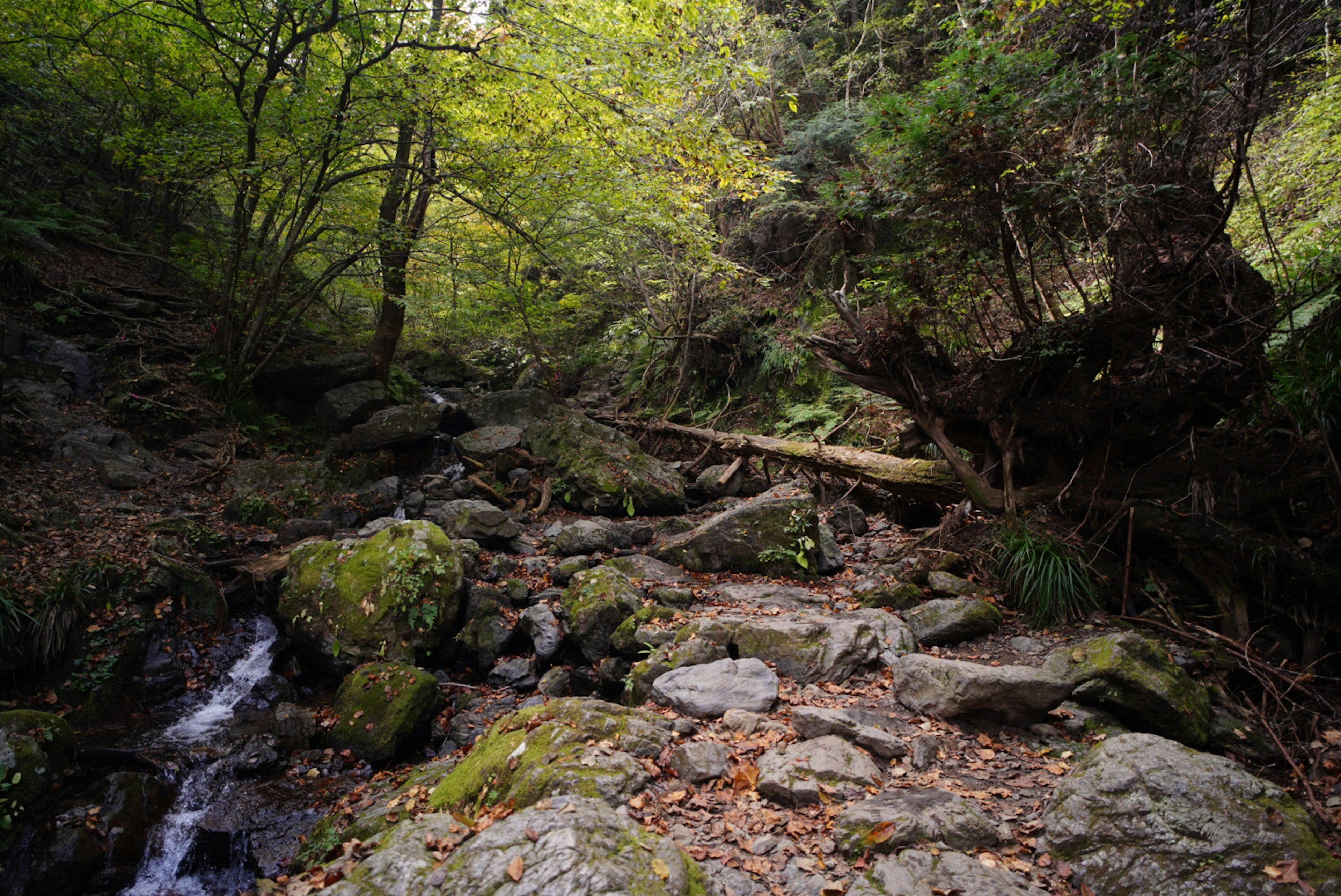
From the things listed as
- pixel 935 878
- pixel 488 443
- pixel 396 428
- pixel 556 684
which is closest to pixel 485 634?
pixel 556 684

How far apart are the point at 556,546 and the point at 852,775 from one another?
6.31 meters

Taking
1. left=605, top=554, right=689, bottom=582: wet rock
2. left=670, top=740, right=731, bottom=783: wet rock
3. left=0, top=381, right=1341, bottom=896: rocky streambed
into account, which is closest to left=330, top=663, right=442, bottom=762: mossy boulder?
left=0, top=381, right=1341, bottom=896: rocky streambed

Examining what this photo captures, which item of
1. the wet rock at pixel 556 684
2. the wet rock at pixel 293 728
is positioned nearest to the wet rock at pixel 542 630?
the wet rock at pixel 556 684

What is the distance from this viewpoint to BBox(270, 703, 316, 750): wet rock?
5.43 metres

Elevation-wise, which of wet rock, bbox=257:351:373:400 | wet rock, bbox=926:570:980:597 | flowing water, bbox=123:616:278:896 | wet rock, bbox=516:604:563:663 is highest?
wet rock, bbox=257:351:373:400

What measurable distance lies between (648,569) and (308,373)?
9.44m

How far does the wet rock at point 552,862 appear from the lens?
232cm

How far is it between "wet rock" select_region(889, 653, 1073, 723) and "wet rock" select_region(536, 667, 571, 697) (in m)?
3.32

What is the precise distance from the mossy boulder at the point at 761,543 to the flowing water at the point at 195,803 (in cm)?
497

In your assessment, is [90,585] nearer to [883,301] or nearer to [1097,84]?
[883,301]

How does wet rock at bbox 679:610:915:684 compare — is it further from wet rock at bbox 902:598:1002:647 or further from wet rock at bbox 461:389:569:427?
wet rock at bbox 461:389:569:427

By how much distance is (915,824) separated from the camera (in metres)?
2.69

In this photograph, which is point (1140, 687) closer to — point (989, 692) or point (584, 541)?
point (989, 692)

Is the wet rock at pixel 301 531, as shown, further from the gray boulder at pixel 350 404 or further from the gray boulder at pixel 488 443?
the gray boulder at pixel 350 404
